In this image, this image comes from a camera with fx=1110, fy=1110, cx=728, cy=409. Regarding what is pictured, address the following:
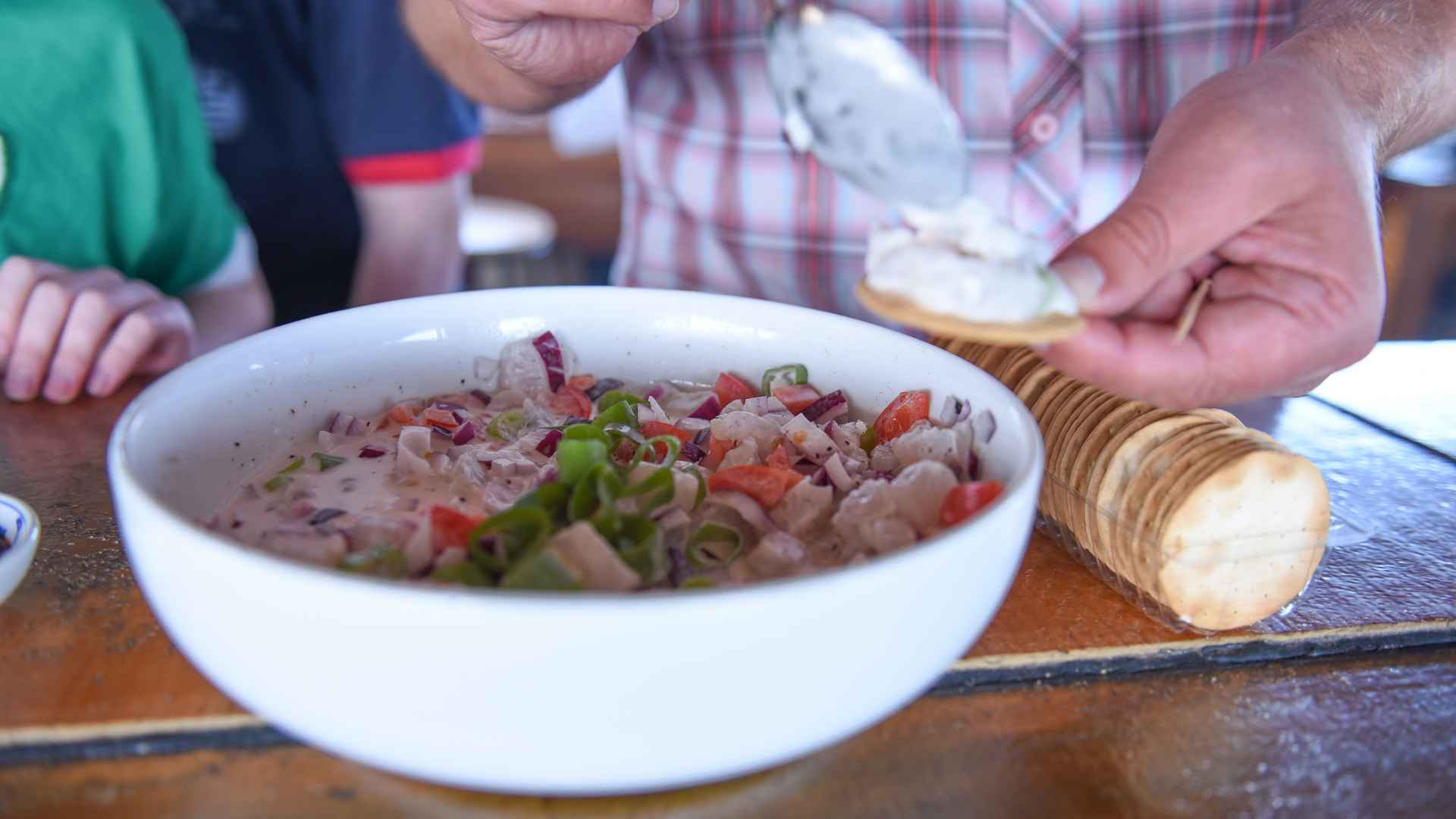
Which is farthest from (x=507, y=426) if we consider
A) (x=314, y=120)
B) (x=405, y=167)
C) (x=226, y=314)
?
(x=314, y=120)

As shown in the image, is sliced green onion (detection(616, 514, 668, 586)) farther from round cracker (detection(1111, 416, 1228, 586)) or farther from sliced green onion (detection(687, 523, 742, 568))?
round cracker (detection(1111, 416, 1228, 586))

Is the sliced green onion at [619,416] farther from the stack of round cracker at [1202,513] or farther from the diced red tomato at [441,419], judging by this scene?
the stack of round cracker at [1202,513]

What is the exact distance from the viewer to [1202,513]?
0.98 meters

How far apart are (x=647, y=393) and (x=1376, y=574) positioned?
2.70ft

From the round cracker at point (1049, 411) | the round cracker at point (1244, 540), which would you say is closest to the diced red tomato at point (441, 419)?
the round cracker at point (1049, 411)

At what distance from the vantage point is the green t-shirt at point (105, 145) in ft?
6.42

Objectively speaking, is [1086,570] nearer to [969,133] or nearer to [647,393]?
[647,393]

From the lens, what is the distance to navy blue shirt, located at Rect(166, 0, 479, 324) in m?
2.73

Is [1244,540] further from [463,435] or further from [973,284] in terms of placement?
[463,435]

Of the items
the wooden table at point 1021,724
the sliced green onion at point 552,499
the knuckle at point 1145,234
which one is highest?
the knuckle at point 1145,234

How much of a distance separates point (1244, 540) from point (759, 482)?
1.43 feet

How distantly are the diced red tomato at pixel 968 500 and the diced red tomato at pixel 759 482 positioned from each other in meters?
0.16

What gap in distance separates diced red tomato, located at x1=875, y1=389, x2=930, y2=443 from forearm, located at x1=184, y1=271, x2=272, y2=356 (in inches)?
58.6

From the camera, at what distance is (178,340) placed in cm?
171
